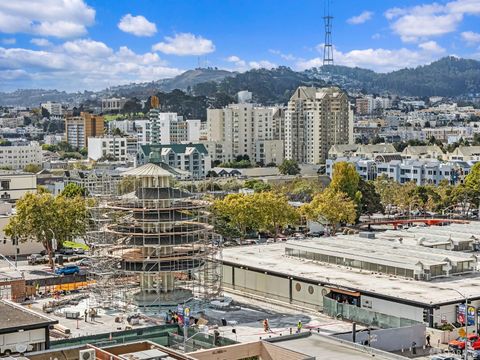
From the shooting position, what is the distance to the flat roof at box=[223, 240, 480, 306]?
153 ft

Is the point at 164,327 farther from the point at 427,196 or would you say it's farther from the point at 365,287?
the point at 427,196

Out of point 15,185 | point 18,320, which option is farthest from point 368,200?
point 18,320

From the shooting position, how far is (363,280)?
51281mm

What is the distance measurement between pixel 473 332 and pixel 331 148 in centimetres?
11134

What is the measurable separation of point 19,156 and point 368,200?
90.5m

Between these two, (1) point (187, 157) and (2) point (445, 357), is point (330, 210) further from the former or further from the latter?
(1) point (187, 157)

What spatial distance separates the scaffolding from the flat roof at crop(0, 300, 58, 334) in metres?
14.8

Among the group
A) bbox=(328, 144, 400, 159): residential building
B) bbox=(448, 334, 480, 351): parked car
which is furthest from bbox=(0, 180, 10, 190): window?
bbox=(328, 144, 400, 159): residential building

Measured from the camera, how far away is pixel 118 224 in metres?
49.9

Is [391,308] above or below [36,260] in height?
above

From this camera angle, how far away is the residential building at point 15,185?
92.7 meters

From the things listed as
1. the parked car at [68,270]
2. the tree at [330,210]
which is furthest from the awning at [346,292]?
the tree at [330,210]

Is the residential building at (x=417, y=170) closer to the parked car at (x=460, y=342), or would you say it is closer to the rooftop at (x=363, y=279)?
the rooftop at (x=363, y=279)

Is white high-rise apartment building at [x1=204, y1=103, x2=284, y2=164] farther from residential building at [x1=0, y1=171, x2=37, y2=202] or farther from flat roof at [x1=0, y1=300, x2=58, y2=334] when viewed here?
flat roof at [x1=0, y1=300, x2=58, y2=334]
